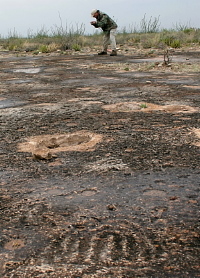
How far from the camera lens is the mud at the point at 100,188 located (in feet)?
4.50

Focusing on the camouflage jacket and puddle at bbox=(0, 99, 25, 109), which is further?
the camouflage jacket

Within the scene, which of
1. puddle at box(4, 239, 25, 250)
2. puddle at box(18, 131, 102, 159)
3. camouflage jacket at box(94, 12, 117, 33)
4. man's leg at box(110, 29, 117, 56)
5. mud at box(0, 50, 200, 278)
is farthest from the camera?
camouflage jacket at box(94, 12, 117, 33)

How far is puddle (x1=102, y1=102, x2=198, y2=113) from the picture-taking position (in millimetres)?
3768

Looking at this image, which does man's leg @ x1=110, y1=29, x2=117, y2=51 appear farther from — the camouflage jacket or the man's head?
the man's head

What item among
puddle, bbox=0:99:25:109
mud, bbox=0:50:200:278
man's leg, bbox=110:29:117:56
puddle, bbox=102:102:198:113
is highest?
man's leg, bbox=110:29:117:56

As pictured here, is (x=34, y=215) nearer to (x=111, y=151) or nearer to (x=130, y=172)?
(x=130, y=172)

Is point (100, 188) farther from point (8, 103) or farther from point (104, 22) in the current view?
point (104, 22)

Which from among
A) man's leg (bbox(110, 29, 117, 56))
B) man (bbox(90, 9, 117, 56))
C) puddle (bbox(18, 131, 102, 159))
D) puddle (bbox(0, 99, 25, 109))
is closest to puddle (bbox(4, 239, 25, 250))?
puddle (bbox(18, 131, 102, 159))

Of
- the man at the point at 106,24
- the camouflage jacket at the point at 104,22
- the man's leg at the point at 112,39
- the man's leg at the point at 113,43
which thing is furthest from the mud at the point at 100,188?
the camouflage jacket at the point at 104,22

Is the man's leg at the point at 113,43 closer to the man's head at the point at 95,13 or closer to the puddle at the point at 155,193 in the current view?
the man's head at the point at 95,13

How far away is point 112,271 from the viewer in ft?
4.21

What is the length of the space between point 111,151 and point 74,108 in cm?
150

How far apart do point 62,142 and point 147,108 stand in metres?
1.27

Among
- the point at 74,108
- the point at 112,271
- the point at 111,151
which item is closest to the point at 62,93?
the point at 74,108
